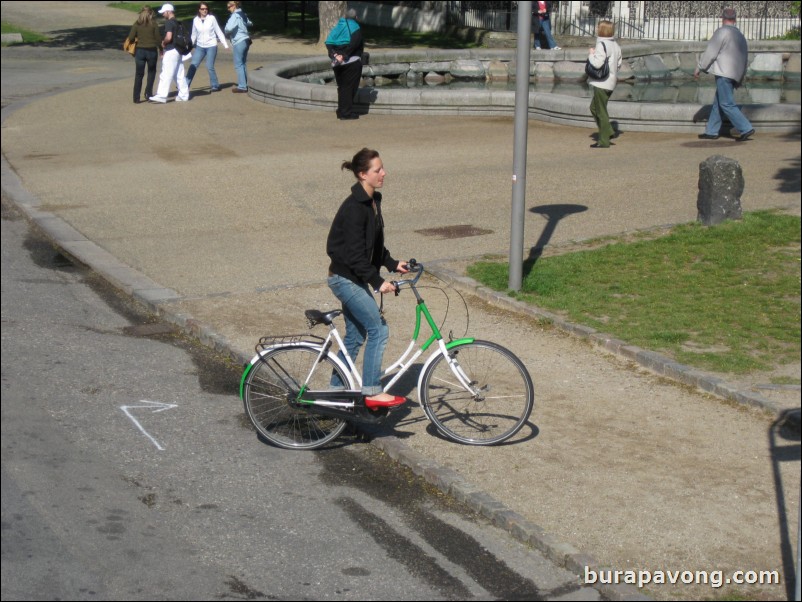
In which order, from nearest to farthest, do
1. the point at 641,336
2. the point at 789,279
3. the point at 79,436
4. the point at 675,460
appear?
the point at 675,460 < the point at 79,436 < the point at 641,336 < the point at 789,279

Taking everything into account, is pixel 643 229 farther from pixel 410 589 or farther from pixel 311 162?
pixel 410 589

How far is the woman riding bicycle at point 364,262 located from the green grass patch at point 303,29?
2760cm

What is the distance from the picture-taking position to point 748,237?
1138cm

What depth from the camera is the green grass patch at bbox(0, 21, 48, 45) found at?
36.9 meters

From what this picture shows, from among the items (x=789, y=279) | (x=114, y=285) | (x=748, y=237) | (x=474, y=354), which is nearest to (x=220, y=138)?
(x=114, y=285)

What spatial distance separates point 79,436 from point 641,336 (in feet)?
14.3

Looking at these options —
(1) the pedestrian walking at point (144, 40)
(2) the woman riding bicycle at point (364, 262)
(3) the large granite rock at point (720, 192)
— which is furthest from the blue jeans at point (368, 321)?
(1) the pedestrian walking at point (144, 40)

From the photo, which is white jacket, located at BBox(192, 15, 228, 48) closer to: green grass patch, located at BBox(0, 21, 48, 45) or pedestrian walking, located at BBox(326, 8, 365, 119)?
pedestrian walking, located at BBox(326, 8, 365, 119)

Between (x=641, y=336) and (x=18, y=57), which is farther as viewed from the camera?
(x=18, y=57)

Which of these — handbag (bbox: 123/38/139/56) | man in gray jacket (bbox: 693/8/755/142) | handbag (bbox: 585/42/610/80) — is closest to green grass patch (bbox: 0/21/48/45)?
handbag (bbox: 123/38/139/56)

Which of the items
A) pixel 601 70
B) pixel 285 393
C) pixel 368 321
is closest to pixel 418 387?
pixel 368 321

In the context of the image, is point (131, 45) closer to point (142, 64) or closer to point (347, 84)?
point (142, 64)

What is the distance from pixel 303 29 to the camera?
3600 centimetres

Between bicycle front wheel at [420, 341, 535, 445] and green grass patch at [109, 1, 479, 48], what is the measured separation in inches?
1092
